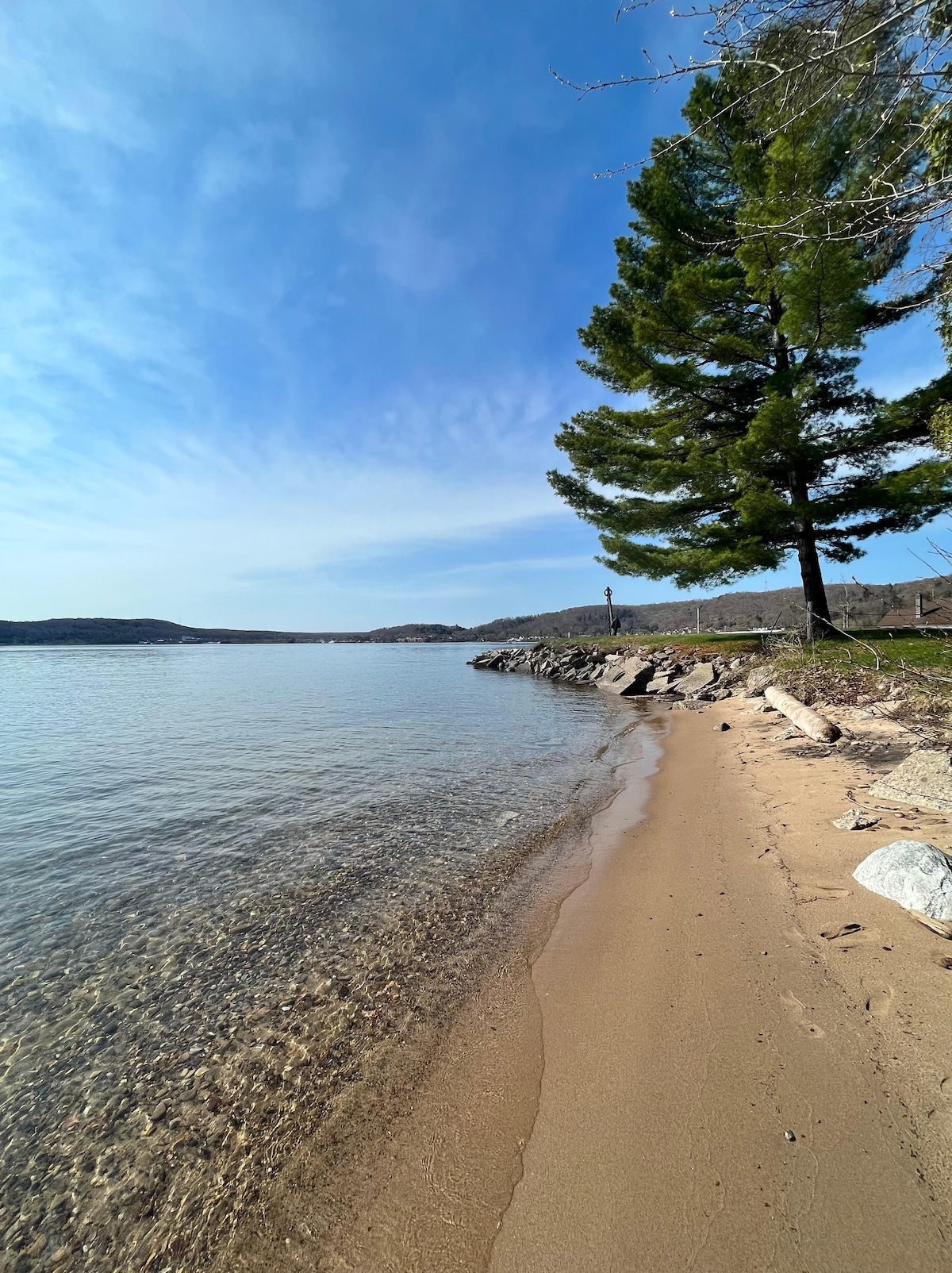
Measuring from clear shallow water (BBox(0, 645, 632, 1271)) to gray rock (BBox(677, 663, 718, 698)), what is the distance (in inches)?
380

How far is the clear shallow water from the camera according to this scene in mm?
2182

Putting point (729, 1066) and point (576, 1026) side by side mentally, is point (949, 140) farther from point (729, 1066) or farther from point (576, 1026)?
point (576, 1026)

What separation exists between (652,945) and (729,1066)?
3.63 feet

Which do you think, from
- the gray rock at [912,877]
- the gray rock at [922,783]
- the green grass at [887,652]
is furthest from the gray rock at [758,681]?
the gray rock at [912,877]

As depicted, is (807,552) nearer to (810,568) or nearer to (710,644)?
(810,568)

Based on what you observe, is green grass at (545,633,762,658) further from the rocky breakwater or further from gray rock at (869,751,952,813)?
gray rock at (869,751,952,813)

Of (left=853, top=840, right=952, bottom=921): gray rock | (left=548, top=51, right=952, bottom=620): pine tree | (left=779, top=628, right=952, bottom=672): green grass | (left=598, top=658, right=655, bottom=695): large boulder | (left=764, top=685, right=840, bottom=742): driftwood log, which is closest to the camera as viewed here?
(left=853, top=840, right=952, bottom=921): gray rock

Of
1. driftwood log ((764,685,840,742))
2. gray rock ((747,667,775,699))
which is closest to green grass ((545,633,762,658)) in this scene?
gray rock ((747,667,775,699))

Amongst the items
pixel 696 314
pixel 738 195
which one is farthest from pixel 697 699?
pixel 738 195

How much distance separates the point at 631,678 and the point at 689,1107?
20.0m

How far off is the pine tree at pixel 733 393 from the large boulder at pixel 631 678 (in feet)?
15.4

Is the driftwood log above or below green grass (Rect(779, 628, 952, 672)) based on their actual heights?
below

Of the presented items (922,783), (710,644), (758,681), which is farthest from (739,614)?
(922,783)

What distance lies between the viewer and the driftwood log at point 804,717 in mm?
7984
